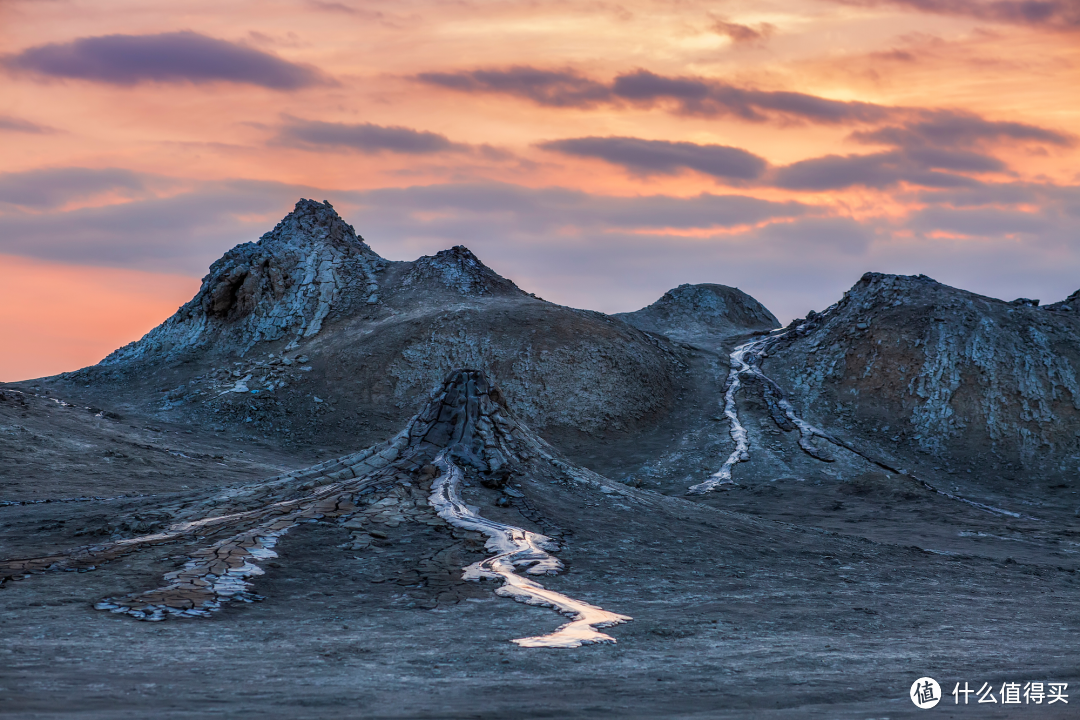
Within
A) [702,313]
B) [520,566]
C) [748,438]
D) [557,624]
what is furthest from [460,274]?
[557,624]

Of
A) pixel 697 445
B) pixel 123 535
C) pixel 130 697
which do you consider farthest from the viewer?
pixel 697 445

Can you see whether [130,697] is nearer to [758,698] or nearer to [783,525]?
[758,698]

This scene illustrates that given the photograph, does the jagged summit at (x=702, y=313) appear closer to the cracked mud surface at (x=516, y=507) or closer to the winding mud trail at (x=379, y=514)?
the cracked mud surface at (x=516, y=507)

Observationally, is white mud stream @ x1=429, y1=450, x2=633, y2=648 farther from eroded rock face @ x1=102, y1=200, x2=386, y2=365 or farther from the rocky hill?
eroded rock face @ x1=102, y1=200, x2=386, y2=365

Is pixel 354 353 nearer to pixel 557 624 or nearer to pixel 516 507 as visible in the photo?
pixel 516 507

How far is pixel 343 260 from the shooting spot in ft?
159

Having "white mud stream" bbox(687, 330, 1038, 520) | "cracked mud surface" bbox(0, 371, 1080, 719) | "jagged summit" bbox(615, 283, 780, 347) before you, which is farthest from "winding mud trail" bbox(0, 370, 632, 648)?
"jagged summit" bbox(615, 283, 780, 347)

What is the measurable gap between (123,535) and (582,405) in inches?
920

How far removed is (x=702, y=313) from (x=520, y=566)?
170 ft

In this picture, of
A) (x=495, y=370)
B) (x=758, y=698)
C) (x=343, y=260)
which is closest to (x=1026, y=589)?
(x=758, y=698)

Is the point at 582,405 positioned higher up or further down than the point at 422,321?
further down

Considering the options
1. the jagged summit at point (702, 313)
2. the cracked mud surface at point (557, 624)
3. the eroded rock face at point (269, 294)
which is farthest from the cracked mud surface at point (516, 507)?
the jagged summit at point (702, 313)

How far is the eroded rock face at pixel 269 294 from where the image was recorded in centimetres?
4359

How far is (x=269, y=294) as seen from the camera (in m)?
44.9
